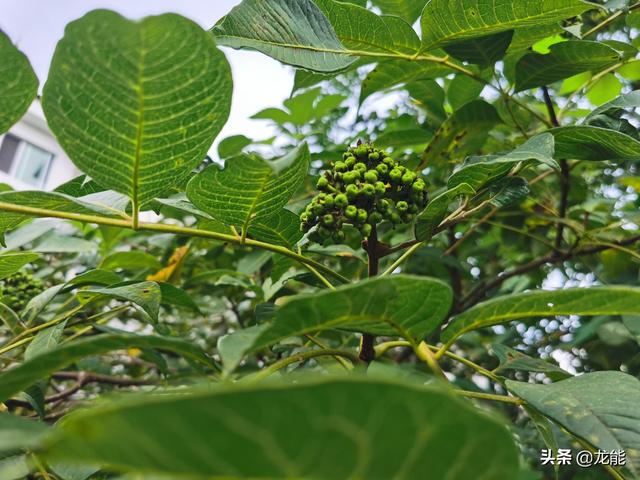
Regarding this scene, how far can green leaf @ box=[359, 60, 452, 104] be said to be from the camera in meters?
1.17

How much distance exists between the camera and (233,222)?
2.58 feet

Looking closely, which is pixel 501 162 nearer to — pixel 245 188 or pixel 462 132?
pixel 245 188

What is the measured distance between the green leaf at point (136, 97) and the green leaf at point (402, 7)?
72cm

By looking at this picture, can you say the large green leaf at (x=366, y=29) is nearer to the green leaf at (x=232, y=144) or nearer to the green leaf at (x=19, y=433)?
the green leaf at (x=232, y=144)

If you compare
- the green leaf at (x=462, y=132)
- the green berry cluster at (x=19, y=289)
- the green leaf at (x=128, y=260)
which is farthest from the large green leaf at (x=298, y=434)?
the green berry cluster at (x=19, y=289)

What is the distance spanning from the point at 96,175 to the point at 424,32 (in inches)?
24.2

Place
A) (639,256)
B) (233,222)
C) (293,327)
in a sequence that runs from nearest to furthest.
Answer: (293,327) < (233,222) < (639,256)

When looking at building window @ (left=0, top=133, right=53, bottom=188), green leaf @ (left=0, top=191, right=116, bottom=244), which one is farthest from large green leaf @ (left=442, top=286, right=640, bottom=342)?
building window @ (left=0, top=133, right=53, bottom=188)

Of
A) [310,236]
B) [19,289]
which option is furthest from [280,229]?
[19,289]

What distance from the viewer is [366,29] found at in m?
0.99

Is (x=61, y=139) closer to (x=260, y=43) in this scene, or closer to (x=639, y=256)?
(x=260, y=43)

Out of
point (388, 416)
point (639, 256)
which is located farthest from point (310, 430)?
point (639, 256)

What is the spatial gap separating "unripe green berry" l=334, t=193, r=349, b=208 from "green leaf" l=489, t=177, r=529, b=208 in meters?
0.24

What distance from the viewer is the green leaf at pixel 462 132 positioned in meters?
1.29
